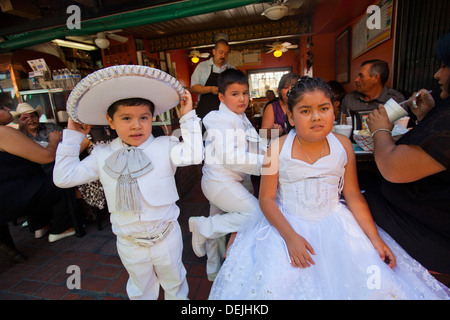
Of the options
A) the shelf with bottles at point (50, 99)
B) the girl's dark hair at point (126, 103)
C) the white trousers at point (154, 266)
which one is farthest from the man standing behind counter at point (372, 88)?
the shelf with bottles at point (50, 99)

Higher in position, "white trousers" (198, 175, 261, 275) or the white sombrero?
the white sombrero

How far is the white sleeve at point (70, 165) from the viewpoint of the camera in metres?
1.45

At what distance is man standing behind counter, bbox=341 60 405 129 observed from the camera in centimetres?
293

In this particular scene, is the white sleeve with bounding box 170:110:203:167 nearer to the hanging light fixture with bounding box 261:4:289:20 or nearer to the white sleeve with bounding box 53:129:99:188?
the white sleeve with bounding box 53:129:99:188

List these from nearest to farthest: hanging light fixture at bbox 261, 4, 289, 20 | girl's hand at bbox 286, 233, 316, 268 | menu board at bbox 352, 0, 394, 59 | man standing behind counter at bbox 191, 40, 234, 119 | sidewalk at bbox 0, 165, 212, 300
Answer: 1. girl's hand at bbox 286, 233, 316, 268
2. sidewalk at bbox 0, 165, 212, 300
3. menu board at bbox 352, 0, 394, 59
4. man standing behind counter at bbox 191, 40, 234, 119
5. hanging light fixture at bbox 261, 4, 289, 20

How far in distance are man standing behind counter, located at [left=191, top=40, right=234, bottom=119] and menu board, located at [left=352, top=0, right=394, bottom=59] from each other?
251cm

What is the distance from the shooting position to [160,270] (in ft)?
5.61

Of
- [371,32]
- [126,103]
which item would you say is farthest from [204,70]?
[371,32]

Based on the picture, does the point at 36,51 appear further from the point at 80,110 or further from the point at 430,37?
the point at 430,37

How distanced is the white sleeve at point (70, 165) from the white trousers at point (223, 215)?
0.98m

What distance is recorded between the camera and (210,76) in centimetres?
383

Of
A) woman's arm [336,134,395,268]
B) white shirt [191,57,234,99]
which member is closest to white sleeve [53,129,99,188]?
woman's arm [336,134,395,268]

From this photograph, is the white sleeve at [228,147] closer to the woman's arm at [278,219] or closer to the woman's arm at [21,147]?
the woman's arm at [278,219]

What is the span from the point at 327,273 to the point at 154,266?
1275mm
